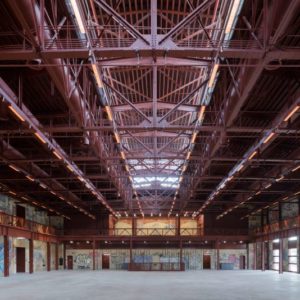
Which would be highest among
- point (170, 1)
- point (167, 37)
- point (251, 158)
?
point (170, 1)

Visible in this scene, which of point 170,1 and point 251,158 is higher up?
point 170,1

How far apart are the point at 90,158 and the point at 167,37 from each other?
73.7 ft

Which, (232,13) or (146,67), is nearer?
(232,13)

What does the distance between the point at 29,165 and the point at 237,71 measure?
86.6ft

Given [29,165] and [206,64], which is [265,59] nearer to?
[206,64]

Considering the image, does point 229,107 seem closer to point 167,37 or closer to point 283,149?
point 167,37

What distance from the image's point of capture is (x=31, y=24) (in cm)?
1688

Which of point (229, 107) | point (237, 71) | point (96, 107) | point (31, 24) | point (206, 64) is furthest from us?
point (96, 107)

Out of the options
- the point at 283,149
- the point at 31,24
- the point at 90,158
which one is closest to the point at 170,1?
the point at 31,24

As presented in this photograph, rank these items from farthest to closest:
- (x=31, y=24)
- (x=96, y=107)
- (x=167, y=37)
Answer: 1. (x=96, y=107)
2. (x=167, y=37)
3. (x=31, y=24)

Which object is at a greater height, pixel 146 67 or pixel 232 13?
pixel 146 67

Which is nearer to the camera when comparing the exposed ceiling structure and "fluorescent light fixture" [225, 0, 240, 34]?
"fluorescent light fixture" [225, 0, 240, 34]

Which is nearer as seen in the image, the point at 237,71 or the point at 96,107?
the point at 237,71

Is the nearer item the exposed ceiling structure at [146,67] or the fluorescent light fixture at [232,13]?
the fluorescent light fixture at [232,13]
